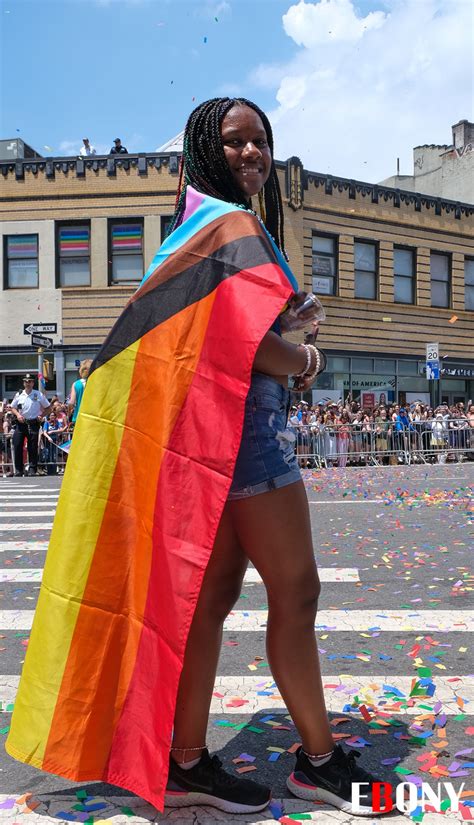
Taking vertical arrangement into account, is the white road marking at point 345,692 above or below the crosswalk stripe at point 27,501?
above

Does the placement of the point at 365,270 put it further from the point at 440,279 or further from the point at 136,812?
the point at 136,812

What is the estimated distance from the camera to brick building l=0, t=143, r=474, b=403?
82.4 ft

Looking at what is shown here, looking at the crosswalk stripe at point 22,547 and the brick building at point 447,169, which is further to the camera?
the brick building at point 447,169

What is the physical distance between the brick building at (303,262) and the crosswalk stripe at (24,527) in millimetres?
15841

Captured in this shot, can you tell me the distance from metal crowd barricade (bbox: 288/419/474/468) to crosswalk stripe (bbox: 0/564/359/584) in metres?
11.8

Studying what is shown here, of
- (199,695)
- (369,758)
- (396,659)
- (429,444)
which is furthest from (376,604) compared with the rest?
(429,444)

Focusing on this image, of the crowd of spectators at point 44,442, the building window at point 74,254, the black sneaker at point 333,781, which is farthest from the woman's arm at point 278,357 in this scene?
the building window at point 74,254

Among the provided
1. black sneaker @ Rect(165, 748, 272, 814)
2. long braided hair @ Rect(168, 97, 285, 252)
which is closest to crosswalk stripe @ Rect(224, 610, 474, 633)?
black sneaker @ Rect(165, 748, 272, 814)

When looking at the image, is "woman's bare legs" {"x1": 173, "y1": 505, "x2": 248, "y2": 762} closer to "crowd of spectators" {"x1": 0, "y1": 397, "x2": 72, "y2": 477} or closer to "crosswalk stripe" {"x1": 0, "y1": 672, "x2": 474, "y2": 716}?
"crosswalk stripe" {"x1": 0, "y1": 672, "x2": 474, "y2": 716}

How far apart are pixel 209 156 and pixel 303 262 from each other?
2459cm

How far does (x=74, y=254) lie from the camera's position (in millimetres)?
25422

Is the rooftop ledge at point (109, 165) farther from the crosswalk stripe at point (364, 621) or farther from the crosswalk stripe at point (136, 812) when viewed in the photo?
the crosswalk stripe at point (136, 812)

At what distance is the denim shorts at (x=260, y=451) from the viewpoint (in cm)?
233

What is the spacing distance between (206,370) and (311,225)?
2558cm
